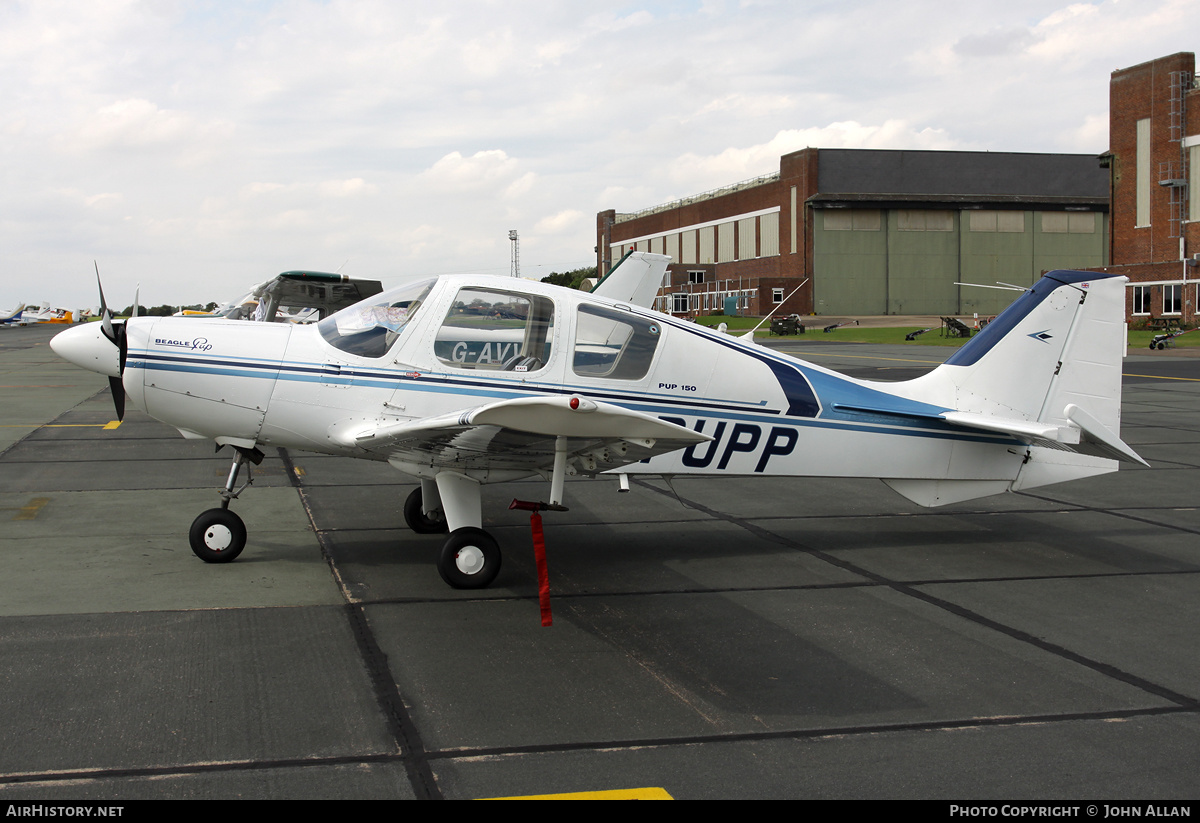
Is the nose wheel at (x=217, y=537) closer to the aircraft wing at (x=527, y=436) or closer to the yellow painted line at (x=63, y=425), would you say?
the aircraft wing at (x=527, y=436)

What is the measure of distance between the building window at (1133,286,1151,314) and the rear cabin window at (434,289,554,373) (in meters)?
55.5

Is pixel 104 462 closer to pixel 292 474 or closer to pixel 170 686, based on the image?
pixel 292 474

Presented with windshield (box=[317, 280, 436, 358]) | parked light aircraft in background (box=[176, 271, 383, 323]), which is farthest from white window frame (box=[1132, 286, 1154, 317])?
windshield (box=[317, 280, 436, 358])

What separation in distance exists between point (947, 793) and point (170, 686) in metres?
3.63

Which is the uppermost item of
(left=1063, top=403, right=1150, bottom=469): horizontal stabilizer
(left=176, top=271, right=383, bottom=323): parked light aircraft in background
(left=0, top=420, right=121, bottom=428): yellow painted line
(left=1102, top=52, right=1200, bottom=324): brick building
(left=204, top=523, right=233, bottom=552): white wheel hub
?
(left=1102, top=52, right=1200, bottom=324): brick building

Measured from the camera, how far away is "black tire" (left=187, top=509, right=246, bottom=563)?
23.0ft

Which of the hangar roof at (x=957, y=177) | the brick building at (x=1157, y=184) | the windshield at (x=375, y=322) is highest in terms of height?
the hangar roof at (x=957, y=177)

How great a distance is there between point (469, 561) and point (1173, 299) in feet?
182

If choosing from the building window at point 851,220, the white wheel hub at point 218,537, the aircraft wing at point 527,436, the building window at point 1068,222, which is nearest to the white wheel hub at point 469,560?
the aircraft wing at point 527,436

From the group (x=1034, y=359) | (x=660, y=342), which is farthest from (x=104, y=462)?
(x=1034, y=359)

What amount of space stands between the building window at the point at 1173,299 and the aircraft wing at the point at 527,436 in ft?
178

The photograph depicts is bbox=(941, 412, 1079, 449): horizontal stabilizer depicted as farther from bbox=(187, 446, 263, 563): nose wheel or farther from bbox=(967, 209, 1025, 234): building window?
bbox=(967, 209, 1025, 234): building window

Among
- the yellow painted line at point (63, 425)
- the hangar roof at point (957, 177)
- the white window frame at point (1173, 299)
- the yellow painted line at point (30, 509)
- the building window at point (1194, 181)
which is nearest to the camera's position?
the yellow painted line at point (30, 509)

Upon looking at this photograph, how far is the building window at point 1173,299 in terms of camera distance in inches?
2003
